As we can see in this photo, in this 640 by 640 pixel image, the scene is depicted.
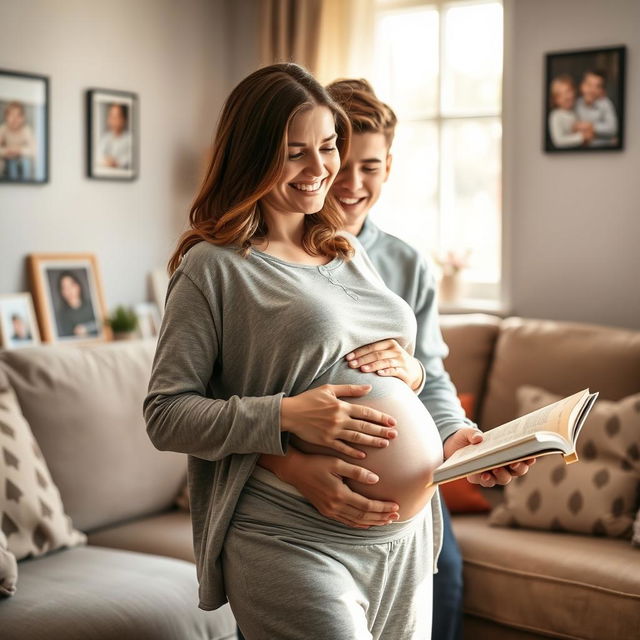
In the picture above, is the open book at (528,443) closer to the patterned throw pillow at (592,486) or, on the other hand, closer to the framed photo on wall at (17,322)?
the patterned throw pillow at (592,486)

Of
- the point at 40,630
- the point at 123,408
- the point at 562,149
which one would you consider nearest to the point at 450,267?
the point at 562,149

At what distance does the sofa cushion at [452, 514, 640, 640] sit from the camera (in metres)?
2.32

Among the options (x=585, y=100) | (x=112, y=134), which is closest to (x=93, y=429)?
(x=112, y=134)

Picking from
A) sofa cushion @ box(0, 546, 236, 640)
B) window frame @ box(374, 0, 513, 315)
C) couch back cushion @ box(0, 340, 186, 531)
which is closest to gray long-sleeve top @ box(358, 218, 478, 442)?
sofa cushion @ box(0, 546, 236, 640)

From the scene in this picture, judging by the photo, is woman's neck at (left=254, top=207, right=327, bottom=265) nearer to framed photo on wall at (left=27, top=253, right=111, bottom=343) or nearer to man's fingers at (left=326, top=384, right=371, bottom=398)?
man's fingers at (left=326, top=384, right=371, bottom=398)

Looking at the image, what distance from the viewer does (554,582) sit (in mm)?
2408

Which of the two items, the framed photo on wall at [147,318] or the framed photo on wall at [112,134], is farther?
the framed photo on wall at [147,318]

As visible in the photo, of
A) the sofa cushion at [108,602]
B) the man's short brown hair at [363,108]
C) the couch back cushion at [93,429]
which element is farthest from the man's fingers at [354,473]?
the couch back cushion at [93,429]

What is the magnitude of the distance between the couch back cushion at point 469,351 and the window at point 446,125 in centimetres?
86

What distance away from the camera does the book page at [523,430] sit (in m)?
1.27

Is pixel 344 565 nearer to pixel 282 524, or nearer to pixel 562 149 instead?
pixel 282 524

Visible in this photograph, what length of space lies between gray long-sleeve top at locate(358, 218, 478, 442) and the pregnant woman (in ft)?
0.92

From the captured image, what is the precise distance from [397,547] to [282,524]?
20 centimetres

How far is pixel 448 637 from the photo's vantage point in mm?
2316
